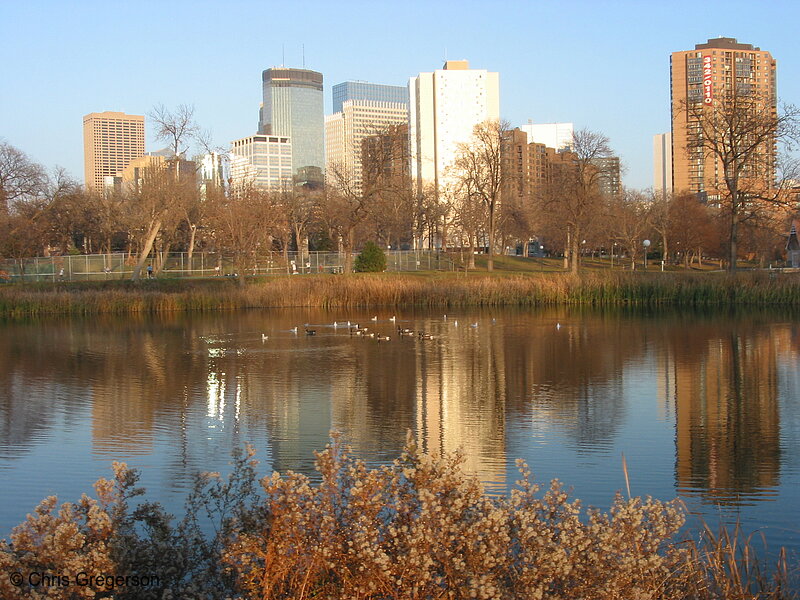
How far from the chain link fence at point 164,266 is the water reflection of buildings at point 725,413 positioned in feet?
122

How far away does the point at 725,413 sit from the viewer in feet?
51.9

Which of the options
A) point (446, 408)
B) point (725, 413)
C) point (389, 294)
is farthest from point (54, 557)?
point (389, 294)

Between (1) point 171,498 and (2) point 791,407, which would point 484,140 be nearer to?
(2) point 791,407

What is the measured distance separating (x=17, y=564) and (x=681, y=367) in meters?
18.3

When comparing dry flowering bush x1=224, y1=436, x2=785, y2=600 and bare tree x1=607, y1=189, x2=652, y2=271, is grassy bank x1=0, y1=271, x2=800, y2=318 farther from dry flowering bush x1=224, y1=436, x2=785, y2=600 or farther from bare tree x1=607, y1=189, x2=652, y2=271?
dry flowering bush x1=224, y1=436, x2=785, y2=600

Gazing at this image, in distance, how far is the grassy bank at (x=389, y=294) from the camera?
44.0 meters

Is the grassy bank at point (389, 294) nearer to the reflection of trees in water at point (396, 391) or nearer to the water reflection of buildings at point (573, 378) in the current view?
the reflection of trees in water at point (396, 391)

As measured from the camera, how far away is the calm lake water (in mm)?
11703

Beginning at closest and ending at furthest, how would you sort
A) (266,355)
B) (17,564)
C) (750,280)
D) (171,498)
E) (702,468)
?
(17,564), (171,498), (702,468), (266,355), (750,280)

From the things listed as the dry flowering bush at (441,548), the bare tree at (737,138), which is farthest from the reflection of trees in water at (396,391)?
the bare tree at (737,138)

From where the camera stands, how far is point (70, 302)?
149ft

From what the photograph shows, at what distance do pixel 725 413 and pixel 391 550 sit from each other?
11.0 metres

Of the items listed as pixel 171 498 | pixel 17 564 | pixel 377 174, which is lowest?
pixel 171 498

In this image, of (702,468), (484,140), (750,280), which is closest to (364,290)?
(750,280)
